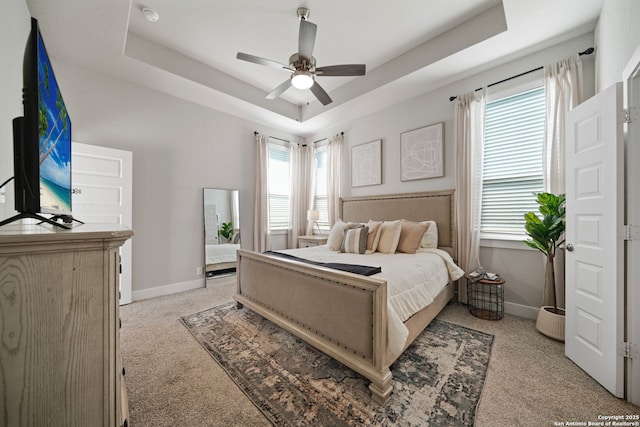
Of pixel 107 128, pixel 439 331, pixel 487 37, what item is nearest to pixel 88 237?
pixel 439 331

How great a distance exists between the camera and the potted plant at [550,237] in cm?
221

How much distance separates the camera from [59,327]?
0.75 meters

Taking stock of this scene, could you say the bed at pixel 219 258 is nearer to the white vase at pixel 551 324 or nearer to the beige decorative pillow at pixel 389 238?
the beige decorative pillow at pixel 389 238

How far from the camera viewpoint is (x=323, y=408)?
1.43 m

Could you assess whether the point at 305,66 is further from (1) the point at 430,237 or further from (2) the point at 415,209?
(1) the point at 430,237

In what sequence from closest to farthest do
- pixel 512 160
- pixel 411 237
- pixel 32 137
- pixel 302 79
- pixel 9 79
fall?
1. pixel 32 137
2. pixel 9 79
3. pixel 302 79
4. pixel 512 160
5. pixel 411 237

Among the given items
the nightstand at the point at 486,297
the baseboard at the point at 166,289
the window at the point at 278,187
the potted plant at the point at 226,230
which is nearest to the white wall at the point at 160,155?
the baseboard at the point at 166,289

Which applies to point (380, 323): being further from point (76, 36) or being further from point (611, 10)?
point (76, 36)

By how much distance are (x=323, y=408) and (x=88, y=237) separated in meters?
1.51

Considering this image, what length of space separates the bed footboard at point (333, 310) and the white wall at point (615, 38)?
7.57 feet

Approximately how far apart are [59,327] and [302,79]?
2.50m

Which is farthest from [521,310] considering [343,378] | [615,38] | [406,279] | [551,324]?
[615,38]

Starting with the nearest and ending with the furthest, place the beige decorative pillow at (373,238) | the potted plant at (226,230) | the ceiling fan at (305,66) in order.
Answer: the ceiling fan at (305,66)
the beige decorative pillow at (373,238)
the potted plant at (226,230)

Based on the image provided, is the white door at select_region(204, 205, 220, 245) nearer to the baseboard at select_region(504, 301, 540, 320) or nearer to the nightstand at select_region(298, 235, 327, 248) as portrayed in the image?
the nightstand at select_region(298, 235, 327, 248)
